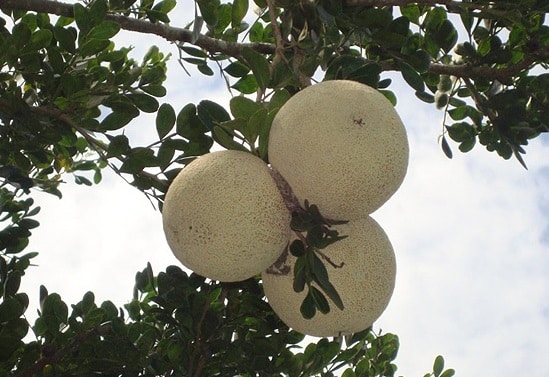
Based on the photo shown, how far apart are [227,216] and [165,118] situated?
0.65 metres

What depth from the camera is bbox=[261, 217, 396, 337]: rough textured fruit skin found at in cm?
161

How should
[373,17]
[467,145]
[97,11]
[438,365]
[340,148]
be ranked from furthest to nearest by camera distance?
[438,365] → [467,145] → [97,11] → [373,17] → [340,148]

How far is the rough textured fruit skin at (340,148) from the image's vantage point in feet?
4.66

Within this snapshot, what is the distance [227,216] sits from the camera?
1.45m

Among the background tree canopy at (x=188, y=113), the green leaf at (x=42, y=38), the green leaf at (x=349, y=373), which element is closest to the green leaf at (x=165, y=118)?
the background tree canopy at (x=188, y=113)

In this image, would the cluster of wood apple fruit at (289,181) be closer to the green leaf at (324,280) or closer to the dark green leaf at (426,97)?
the green leaf at (324,280)

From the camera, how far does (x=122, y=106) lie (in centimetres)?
238

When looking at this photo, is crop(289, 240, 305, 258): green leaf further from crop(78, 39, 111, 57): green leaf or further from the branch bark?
crop(78, 39, 111, 57): green leaf

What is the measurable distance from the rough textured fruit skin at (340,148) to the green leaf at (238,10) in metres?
0.94

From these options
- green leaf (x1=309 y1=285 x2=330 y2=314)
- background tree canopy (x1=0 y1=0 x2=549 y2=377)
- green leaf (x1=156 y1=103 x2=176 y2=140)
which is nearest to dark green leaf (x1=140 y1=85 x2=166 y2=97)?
background tree canopy (x1=0 y1=0 x2=549 y2=377)

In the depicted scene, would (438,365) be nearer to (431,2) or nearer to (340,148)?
(431,2)

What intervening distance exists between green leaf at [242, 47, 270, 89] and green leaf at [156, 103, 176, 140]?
452mm

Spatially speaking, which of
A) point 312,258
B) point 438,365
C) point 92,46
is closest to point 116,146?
point 92,46

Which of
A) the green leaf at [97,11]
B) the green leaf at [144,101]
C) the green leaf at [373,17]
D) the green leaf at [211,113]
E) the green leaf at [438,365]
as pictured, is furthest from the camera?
the green leaf at [438,365]
